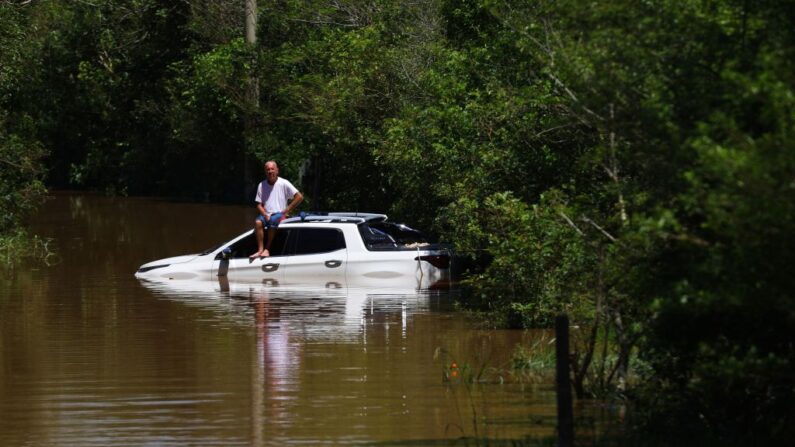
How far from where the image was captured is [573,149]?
1769 centimetres

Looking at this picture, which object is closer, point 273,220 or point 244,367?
point 244,367

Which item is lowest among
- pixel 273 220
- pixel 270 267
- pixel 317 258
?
pixel 270 267

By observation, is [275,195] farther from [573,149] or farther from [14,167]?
[14,167]

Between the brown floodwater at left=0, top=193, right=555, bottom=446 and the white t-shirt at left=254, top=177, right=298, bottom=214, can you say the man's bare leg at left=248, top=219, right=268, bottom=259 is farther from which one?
the white t-shirt at left=254, top=177, right=298, bottom=214

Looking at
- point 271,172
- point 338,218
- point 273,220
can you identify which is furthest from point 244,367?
point 271,172

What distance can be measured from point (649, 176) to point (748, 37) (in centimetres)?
127

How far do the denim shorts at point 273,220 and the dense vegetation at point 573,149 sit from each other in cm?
204

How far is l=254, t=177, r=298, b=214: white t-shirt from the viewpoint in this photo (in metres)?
22.0

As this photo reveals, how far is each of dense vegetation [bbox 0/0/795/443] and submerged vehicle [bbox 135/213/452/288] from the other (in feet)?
2.10

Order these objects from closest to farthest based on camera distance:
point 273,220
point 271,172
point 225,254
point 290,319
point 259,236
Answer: point 290,319
point 259,236
point 273,220
point 225,254
point 271,172

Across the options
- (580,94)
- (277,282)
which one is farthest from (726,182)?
(277,282)

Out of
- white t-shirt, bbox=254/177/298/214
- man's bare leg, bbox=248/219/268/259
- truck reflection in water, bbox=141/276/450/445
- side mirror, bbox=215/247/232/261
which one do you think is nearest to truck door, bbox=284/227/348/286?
truck reflection in water, bbox=141/276/450/445

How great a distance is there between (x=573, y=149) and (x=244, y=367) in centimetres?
548

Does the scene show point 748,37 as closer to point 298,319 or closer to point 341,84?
point 298,319
